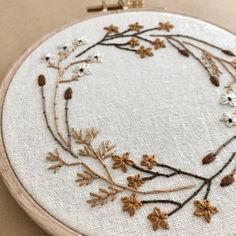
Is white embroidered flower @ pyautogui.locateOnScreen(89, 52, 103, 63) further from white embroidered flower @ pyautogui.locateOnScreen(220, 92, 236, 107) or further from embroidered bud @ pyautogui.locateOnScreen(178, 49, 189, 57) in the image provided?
white embroidered flower @ pyautogui.locateOnScreen(220, 92, 236, 107)

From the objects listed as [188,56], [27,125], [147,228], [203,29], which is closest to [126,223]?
[147,228]

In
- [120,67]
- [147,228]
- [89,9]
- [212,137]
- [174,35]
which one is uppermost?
[89,9]

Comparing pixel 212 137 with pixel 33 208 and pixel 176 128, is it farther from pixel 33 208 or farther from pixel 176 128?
pixel 33 208

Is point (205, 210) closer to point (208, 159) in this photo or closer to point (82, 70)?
point (208, 159)

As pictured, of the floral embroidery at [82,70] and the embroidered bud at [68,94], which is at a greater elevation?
the floral embroidery at [82,70]

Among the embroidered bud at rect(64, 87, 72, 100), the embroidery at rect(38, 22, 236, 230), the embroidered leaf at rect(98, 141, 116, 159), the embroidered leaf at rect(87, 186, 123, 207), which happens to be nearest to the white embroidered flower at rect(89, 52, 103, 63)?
the embroidery at rect(38, 22, 236, 230)

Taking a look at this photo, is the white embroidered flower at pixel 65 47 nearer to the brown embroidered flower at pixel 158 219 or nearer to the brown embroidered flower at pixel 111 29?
the brown embroidered flower at pixel 111 29

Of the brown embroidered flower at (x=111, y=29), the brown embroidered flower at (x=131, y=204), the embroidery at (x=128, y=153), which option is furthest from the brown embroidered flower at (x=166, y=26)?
the brown embroidered flower at (x=131, y=204)

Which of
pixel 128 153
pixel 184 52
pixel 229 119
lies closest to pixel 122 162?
pixel 128 153
